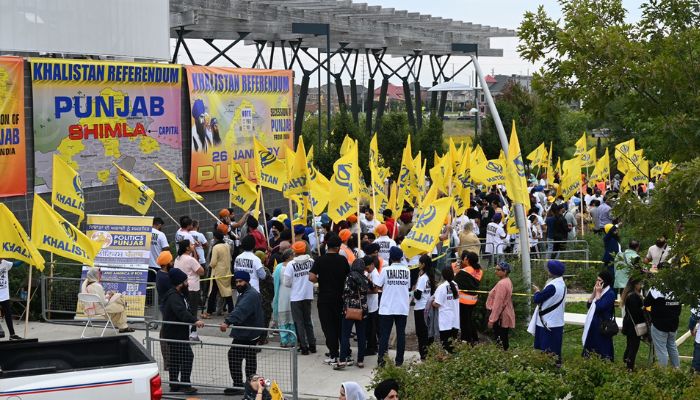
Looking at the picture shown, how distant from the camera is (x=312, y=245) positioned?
20.8 m

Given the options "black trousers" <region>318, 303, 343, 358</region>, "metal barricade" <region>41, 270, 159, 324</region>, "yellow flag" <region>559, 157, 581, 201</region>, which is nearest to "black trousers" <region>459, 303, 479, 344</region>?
"black trousers" <region>318, 303, 343, 358</region>

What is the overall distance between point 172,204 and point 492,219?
23.0 feet

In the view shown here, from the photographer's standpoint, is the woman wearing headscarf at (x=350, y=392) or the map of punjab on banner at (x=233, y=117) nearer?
the woman wearing headscarf at (x=350, y=392)

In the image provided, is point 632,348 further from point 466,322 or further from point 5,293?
point 5,293

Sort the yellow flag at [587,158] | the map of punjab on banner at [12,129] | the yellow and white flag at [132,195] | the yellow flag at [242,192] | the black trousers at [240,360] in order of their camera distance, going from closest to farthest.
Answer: the black trousers at [240,360] → the map of punjab on banner at [12,129] → the yellow and white flag at [132,195] → the yellow flag at [242,192] → the yellow flag at [587,158]

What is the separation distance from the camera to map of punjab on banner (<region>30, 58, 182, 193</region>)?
70.3ft

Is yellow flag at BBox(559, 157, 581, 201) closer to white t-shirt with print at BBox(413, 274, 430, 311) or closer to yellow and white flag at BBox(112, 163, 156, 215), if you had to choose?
yellow and white flag at BBox(112, 163, 156, 215)

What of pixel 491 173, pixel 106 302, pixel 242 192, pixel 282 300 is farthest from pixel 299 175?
pixel 491 173

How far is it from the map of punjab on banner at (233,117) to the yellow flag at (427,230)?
1073 cm

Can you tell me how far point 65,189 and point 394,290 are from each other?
6.36 meters

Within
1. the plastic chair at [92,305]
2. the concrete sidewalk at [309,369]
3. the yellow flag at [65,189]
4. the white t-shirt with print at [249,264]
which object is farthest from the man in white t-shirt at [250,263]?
the yellow flag at [65,189]

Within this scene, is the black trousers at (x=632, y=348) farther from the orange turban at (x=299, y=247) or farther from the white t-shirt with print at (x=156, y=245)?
the white t-shirt with print at (x=156, y=245)

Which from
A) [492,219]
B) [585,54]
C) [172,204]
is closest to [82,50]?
[172,204]

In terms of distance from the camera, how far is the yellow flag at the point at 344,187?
18328mm
